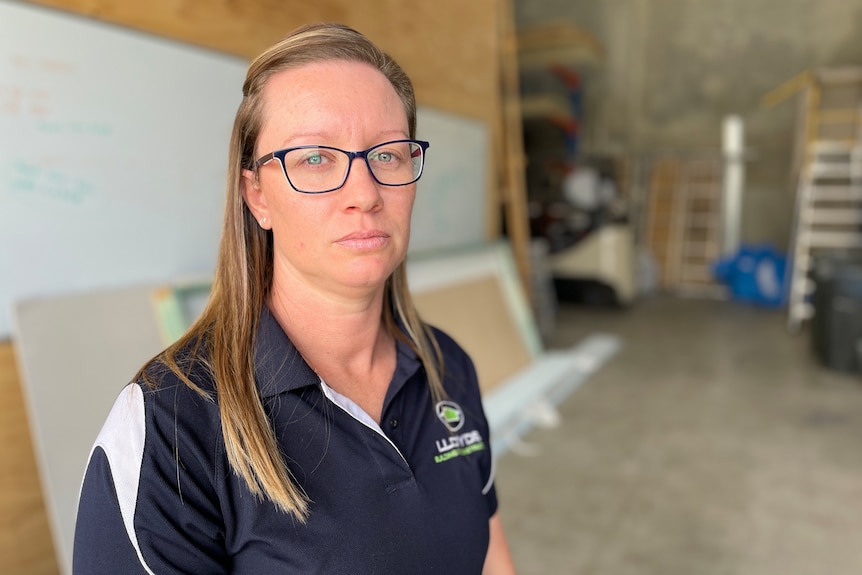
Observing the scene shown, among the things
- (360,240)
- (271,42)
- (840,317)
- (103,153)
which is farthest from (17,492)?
(840,317)

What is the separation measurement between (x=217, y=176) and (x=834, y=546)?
2882 mm

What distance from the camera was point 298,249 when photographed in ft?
2.79

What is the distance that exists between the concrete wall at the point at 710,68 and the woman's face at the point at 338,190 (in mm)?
9142

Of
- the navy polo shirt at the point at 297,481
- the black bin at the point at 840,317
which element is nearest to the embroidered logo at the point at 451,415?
the navy polo shirt at the point at 297,481

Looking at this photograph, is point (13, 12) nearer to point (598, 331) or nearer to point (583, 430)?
point (583, 430)

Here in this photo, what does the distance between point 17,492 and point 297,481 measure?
1627mm

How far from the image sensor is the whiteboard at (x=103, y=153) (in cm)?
186

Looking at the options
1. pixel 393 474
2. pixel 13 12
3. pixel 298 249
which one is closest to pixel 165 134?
pixel 13 12

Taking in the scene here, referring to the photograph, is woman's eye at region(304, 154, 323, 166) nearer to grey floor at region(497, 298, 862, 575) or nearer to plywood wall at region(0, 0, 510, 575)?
plywood wall at region(0, 0, 510, 575)

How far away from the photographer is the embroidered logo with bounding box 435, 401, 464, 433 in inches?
41.4

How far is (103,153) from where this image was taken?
2080mm

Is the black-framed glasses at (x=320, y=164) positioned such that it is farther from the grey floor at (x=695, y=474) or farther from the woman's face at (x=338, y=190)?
the grey floor at (x=695, y=474)

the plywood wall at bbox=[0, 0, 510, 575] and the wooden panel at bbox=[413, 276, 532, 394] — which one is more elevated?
the plywood wall at bbox=[0, 0, 510, 575]

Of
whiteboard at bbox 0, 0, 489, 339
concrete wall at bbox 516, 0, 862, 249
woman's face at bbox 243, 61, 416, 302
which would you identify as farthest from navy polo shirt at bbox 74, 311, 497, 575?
concrete wall at bbox 516, 0, 862, 249
